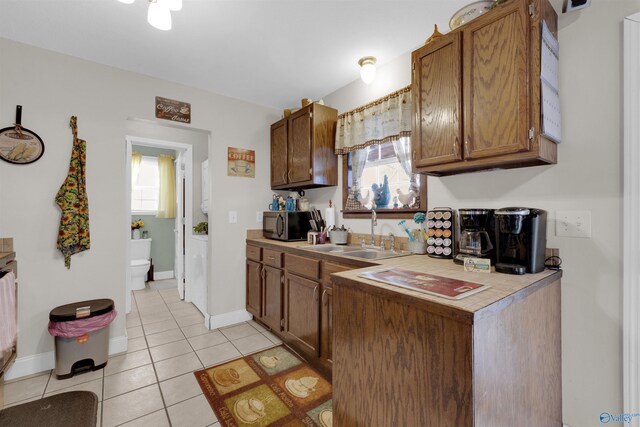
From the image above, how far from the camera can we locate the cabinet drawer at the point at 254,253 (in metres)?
2.83

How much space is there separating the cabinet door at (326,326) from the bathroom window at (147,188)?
14.0 ft

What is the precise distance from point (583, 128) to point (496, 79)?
496 mm

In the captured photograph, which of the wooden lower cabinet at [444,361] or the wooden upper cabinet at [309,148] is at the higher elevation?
the wooden upper cabinet at [309,148]

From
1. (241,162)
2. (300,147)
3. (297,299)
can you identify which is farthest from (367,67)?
(297,299)

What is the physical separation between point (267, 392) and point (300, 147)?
6.97 feet

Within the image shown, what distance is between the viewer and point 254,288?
2.90 meters

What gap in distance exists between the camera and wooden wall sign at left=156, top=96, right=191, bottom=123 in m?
2.57

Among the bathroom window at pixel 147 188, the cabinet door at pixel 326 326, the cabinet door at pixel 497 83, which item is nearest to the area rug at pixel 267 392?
the cabinet door at pixel 326 326

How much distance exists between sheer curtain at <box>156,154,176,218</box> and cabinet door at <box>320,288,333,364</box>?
4.07 metres

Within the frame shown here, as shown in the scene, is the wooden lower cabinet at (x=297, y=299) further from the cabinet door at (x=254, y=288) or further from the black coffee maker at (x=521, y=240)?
the black coffee maker at (x=521, y=240)

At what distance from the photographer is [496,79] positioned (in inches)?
52.9

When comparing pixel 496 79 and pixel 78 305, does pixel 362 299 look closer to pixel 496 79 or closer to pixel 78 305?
pixel 496 79

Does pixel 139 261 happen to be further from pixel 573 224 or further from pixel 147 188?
pixel 573 224
